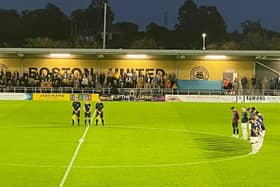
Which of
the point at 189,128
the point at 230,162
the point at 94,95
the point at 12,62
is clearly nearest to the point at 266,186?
the point at 230,162

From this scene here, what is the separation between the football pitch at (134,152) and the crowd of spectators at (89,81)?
1250 centimetres

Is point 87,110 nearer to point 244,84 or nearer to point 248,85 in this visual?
point 244,84

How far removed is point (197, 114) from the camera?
46.8 metres

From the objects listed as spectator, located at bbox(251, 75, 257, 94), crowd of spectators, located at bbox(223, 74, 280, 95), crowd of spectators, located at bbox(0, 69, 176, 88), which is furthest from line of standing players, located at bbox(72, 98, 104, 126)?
spectator, located at bbox(251, 75, 257, 94)

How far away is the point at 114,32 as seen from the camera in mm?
126125

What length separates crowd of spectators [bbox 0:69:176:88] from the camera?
57.7 metres

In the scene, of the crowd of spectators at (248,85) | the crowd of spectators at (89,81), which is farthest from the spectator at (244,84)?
the crowd of spectators at (89,81)

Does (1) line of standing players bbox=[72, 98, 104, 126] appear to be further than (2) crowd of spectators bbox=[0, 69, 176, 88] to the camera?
No

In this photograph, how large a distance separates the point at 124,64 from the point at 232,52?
1121cm

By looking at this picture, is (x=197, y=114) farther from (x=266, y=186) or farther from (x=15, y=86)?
(x=266, y=186)

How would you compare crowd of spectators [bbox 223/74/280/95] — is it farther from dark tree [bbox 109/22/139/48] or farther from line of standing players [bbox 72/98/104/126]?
dark tree [bbox 109/22/139/48]

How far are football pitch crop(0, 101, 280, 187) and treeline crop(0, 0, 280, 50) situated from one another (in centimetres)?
6790

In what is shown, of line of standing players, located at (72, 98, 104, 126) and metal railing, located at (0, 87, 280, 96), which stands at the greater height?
metal railing, located at (0, 87, 280, 96)

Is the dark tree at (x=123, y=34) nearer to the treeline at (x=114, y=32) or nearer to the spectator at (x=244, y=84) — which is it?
the treeline at (x=114, y=32)
